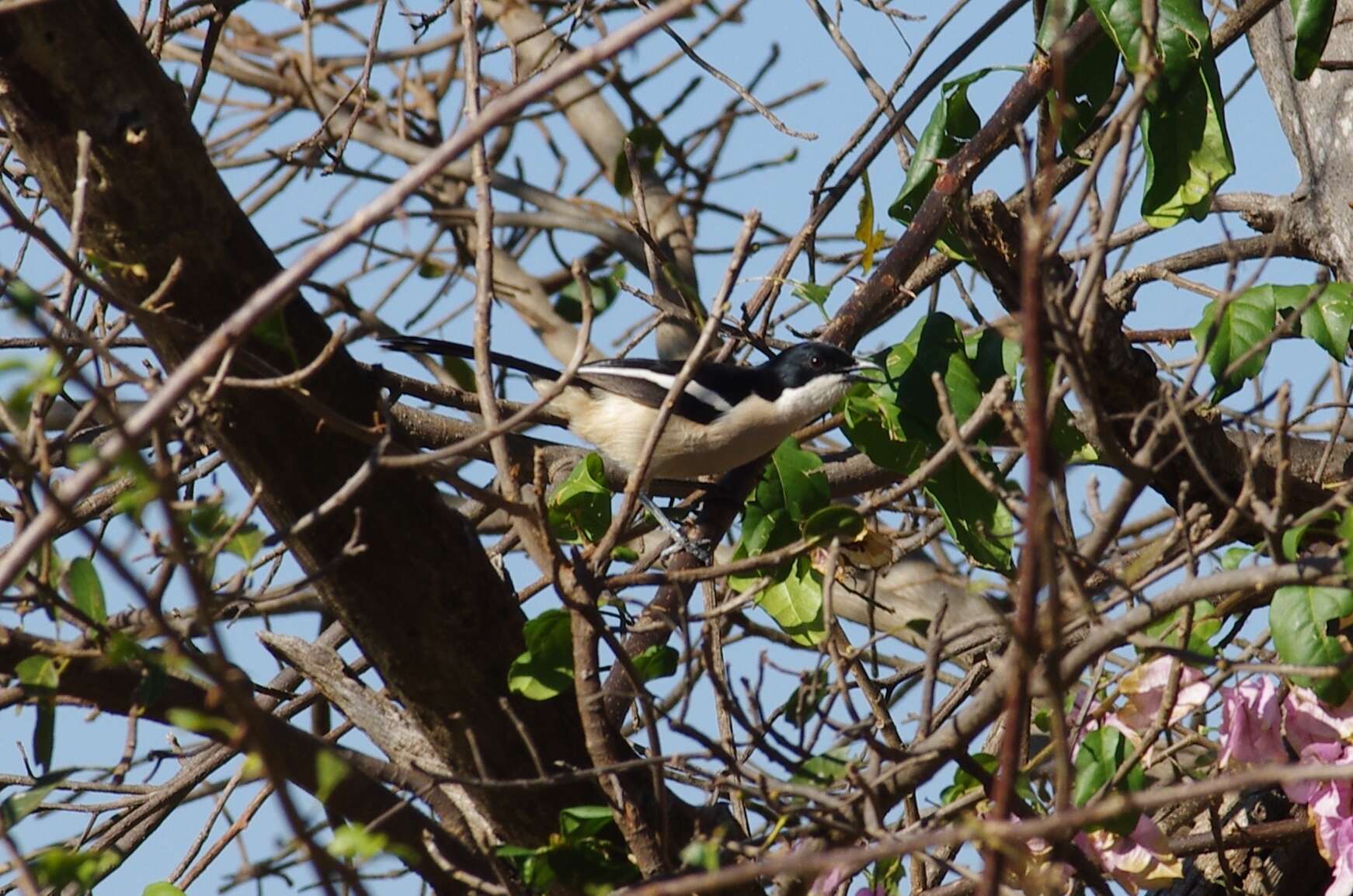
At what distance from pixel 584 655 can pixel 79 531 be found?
98 centimetres

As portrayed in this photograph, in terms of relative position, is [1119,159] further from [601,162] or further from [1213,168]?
[601,162]

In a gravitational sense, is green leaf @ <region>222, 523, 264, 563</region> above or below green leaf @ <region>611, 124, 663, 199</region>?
below

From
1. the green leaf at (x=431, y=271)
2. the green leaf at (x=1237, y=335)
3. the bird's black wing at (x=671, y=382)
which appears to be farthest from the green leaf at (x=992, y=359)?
the green leaf at (x=431, y=271)

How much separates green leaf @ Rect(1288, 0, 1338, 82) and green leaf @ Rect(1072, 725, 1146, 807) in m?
1.29

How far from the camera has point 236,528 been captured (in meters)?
1.97

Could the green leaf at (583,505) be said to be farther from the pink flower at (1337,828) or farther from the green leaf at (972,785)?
the pink flower at (1337,828)

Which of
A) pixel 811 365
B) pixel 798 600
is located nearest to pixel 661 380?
pixel 811 365

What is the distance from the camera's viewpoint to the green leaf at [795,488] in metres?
3.06

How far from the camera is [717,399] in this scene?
177 inches

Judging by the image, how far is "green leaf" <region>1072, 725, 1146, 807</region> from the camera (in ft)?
8.51

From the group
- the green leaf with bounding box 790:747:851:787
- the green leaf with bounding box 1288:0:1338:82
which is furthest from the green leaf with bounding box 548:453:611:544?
the green leaf with bounding box 1288:0:1338:82

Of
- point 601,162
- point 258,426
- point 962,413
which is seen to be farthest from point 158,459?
point 601,162

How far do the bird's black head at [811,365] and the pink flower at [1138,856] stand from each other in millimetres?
1543

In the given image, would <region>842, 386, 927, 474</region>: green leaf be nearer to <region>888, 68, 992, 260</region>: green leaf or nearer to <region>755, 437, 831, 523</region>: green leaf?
<region>755, 437, 831, 523</region>: green leaf
